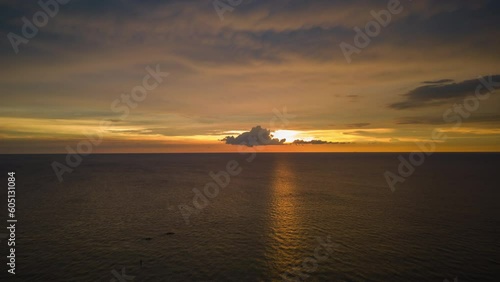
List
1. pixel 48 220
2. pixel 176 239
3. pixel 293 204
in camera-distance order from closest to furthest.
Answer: pixel 176 239, pixel 48 220, pixel 293 204

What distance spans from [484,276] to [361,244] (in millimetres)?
17176

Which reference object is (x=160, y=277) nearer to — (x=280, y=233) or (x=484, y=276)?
(x=280, y=233)

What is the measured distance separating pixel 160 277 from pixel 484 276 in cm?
4461

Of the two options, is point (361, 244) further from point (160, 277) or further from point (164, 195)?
point (164, 195)

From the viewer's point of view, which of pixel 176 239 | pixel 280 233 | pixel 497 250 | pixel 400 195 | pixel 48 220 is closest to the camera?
pixel 497 250

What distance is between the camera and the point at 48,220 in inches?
2554

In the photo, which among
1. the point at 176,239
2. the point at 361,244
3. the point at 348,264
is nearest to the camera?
the point at 348,264

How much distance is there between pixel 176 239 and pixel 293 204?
1712 inches

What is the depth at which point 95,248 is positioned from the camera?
47.8 metres

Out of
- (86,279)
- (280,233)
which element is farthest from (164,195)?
(86,279)

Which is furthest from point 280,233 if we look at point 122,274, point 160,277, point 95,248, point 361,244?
point 95,248

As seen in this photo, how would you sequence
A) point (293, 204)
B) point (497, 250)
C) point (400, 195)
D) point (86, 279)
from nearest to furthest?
1. point (86, 279)
2. point (497, 250)
3. point (293, 204)
4. point (400, 195)

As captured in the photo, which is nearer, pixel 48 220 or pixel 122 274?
→ pixel 122 274

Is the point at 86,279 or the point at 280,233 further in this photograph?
the point at 280,233
